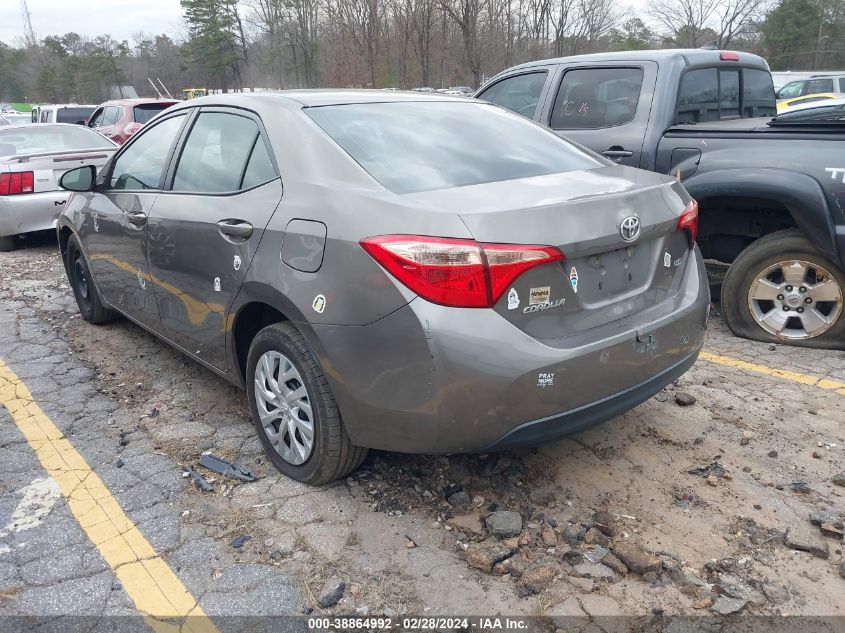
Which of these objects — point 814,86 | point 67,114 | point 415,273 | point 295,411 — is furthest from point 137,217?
point 814,86

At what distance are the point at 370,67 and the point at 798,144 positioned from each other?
29114 mm

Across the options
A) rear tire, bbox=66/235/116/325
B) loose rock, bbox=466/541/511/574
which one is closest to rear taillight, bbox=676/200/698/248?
loose rock, bbox=466/541/511/574

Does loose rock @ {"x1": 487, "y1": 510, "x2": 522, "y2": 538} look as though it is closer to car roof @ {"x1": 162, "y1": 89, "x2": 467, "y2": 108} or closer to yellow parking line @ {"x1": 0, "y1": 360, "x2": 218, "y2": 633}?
yellow parking line @ {"x1": 0, "y1": 360, "x2": 218, "y2": 633}

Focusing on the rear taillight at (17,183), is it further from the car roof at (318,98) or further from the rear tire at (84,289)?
the car roof at (318,98)

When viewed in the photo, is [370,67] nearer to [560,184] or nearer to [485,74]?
[485,74]

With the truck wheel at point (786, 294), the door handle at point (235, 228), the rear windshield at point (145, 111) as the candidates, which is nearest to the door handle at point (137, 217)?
the door handle at point (235, 228)

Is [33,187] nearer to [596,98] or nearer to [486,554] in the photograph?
[596,98]

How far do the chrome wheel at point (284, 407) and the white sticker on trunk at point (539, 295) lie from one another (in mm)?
1039

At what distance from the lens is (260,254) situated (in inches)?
117

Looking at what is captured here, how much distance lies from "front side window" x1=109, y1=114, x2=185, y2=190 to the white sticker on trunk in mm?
2492

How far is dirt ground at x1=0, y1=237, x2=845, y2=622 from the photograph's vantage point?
246 centimetres

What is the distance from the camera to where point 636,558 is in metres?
2.56

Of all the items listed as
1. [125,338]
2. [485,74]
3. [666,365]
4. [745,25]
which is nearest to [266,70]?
[485,74]

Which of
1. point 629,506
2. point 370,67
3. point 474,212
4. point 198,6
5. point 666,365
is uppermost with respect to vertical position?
point 198,6
